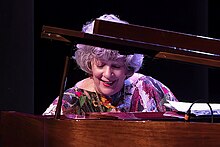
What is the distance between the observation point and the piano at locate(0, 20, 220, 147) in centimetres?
113

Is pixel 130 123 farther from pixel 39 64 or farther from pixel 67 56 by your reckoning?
pixel 39 64

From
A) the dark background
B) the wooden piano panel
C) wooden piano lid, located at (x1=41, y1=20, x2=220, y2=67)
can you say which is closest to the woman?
the dark background

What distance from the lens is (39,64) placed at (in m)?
3.28

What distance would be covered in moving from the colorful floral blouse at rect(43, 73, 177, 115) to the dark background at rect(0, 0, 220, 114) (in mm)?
301

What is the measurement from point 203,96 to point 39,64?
4.41 ft

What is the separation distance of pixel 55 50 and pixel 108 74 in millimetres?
567

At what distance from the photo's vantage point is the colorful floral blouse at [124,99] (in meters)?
2.30

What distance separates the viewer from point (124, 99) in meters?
2.40

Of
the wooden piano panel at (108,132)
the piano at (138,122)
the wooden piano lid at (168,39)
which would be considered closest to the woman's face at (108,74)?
the wooden piano panel at (108,132)

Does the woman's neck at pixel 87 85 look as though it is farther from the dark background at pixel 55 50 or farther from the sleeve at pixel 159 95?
the sleeve at pixel 159 95

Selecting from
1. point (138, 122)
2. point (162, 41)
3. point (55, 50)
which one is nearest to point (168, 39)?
point (162, 41)

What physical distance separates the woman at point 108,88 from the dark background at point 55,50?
22cm

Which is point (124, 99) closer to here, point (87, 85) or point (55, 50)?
point (87, 85)

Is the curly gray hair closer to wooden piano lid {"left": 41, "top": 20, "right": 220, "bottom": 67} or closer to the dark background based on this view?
the dark background
